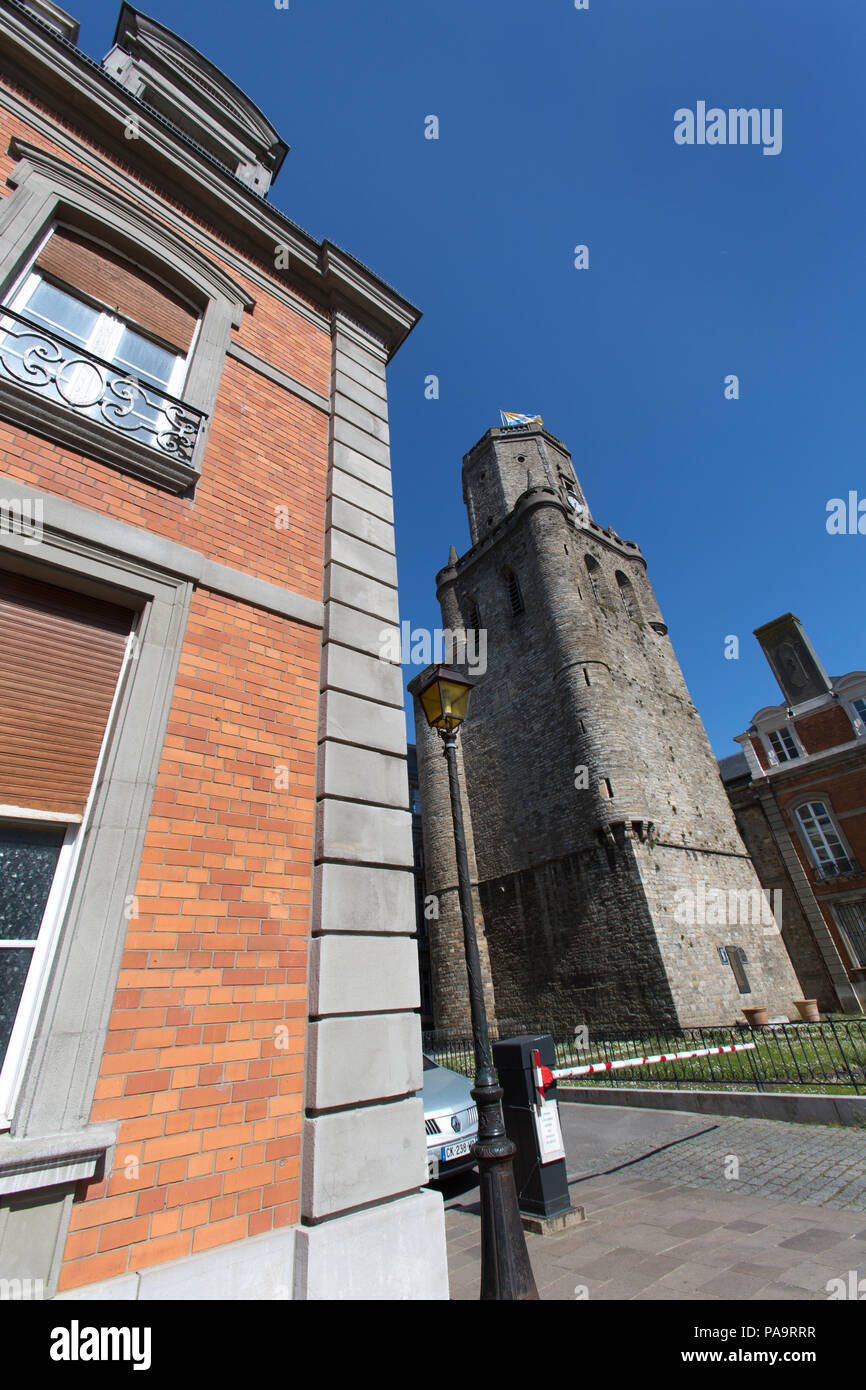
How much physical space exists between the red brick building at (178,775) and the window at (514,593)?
2098 cm

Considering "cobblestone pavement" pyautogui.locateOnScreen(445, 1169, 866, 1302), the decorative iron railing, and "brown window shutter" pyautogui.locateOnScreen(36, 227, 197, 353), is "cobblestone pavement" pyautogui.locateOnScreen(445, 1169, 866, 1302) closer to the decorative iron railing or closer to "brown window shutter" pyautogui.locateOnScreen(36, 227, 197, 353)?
the decorative iron railing

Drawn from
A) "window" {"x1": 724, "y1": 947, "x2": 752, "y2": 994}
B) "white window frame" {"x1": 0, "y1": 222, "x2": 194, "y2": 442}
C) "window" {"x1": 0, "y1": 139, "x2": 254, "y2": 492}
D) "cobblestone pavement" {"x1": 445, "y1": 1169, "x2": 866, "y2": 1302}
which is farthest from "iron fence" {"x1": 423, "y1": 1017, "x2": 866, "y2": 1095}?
"white window frame" {"x1": 0, "y1": 222, "x2": 194, "y2": 442}

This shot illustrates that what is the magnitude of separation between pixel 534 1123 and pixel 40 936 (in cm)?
430

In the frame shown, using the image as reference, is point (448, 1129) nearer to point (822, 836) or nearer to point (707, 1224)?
point (707, 1224)

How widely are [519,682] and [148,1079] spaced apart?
2251cm

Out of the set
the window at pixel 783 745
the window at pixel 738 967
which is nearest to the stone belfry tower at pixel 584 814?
the window at pixel 738 967

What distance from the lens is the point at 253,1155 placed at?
281 cm

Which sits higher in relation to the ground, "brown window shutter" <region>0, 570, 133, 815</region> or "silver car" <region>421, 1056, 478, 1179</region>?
"brown window shutter" <region>0, 570, 133, 815</region>

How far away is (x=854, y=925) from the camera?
72.2 feet

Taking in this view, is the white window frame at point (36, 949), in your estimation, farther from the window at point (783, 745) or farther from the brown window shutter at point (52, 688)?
the window at point (783, 745)

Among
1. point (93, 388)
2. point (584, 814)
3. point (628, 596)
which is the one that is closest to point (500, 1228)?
point (93, 388)

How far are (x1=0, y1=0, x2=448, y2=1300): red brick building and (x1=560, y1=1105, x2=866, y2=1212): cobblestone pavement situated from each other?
3.70 m

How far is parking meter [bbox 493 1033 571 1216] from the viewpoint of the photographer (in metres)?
4.73
